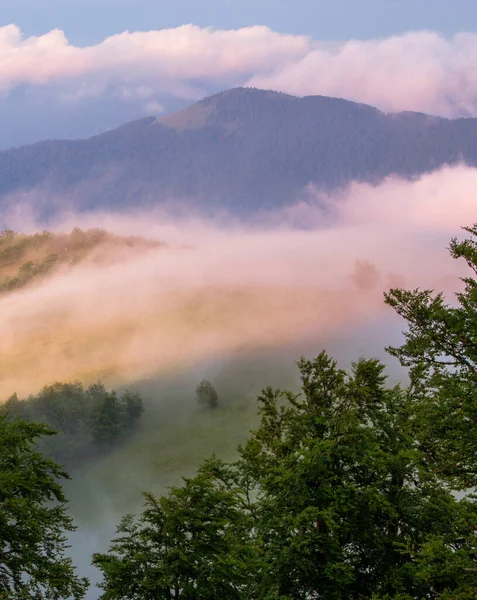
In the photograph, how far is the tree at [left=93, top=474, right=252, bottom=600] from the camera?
2175 cm

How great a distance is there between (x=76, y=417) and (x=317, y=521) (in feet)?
445

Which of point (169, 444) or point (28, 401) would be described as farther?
point (169, 444)

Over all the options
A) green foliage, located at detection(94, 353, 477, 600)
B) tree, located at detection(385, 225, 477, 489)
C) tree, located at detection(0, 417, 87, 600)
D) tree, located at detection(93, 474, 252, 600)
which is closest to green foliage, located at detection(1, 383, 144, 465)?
tree, located at detection(0, 417, 87, 600)

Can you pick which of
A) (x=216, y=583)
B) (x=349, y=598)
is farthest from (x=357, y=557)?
Result: (x=216, y=583)

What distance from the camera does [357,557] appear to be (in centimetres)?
2559

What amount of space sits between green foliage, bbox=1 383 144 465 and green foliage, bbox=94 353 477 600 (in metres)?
126

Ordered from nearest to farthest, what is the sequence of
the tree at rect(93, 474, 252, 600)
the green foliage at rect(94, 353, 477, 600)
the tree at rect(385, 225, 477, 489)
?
the tree at rect(385, 225, 477, 489) → the tree at rect(93, 474, 252, 600) → the green foliage at rect(94, 353, 477, 600)

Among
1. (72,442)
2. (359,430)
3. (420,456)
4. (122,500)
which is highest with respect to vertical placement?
(72,442)

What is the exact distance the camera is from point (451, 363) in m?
17.4

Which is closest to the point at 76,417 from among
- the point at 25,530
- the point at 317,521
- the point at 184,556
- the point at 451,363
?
the point at 25,530

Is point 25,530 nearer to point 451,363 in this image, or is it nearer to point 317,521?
point 317,521

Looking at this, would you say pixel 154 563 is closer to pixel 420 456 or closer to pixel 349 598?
pixel 349 598

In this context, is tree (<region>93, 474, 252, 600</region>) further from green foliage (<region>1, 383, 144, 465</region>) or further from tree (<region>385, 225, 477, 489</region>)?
green foliage (<region>1, 383, 144, 465</region>)

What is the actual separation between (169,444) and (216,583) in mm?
156564
